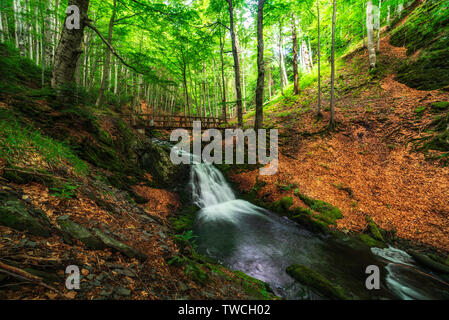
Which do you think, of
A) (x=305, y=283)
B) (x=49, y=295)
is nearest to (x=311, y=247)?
(x=305, y=283)

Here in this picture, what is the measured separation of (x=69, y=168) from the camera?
147 inches

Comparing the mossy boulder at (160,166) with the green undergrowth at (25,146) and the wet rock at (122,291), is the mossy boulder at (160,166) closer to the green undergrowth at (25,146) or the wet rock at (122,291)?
the green undergrowth at (25,146)

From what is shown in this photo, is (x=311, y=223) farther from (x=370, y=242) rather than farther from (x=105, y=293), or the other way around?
(x=105, y=293)

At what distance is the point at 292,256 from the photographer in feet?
17.3

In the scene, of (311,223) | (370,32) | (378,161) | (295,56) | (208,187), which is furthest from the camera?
(295,56)

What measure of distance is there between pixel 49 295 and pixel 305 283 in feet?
15.8

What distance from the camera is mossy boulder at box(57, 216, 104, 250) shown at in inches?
90.5

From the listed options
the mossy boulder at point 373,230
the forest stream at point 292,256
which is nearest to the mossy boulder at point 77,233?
the forest stream at point 292,256

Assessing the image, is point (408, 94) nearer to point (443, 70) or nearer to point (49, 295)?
point (443, 70)

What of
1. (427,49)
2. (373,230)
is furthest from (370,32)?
(373,230)

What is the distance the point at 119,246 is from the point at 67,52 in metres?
5.22

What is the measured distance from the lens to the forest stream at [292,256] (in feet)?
13.5

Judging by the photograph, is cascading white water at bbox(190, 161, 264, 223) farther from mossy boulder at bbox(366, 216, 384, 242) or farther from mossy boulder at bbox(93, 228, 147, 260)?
mossy boulder at bbox(93, 228, 147, 260)

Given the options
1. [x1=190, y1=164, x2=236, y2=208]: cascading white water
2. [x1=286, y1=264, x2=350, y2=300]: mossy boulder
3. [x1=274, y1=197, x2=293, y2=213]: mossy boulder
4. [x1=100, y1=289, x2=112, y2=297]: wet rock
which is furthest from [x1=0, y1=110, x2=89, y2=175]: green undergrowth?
[x1=274, y1=197, x2=293, y2=213]: mossy boulder
